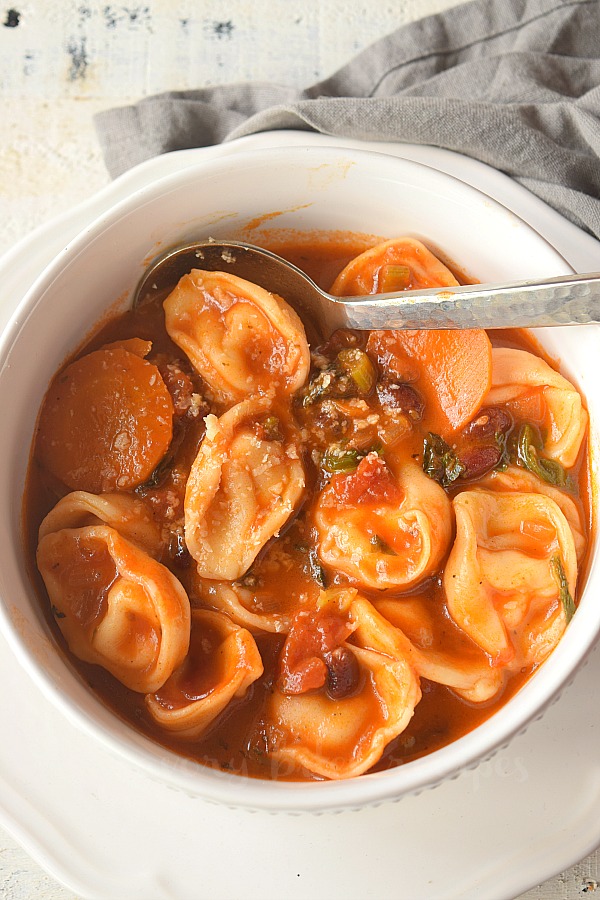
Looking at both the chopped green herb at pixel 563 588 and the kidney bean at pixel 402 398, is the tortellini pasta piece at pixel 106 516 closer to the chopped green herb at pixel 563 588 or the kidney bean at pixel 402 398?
the kidney bean at pixel 402 398

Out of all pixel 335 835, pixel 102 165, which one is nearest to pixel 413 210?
pixel 102 165

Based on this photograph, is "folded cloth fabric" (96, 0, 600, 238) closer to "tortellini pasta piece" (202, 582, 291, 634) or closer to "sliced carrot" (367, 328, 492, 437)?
"sliced carrot" (367, 328, 492, 437)

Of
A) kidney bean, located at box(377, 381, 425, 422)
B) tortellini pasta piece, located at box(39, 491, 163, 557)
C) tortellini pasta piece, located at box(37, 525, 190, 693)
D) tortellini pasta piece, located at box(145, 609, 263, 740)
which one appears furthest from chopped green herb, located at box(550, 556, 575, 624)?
tortellini pasta piece, located at box(39, 491, 163, 557)

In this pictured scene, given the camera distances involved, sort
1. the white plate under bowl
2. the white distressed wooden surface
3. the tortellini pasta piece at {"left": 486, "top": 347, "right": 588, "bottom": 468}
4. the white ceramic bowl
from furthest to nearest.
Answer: the white distressed wooden surface, the tortellini pasta piece at {"left": 486, "top": 347, "right": 588, "bottom": 468}, the white plate under bowl, the white ceramic bowl

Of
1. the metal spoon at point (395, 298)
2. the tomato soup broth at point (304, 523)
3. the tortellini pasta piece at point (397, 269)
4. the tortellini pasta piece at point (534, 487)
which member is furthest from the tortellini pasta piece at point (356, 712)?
the tortellini pasta piece at point (397, 269)

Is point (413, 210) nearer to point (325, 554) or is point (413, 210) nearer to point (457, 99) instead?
point (457, 99)

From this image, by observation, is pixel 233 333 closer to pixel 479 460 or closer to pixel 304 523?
pixel 304 523
